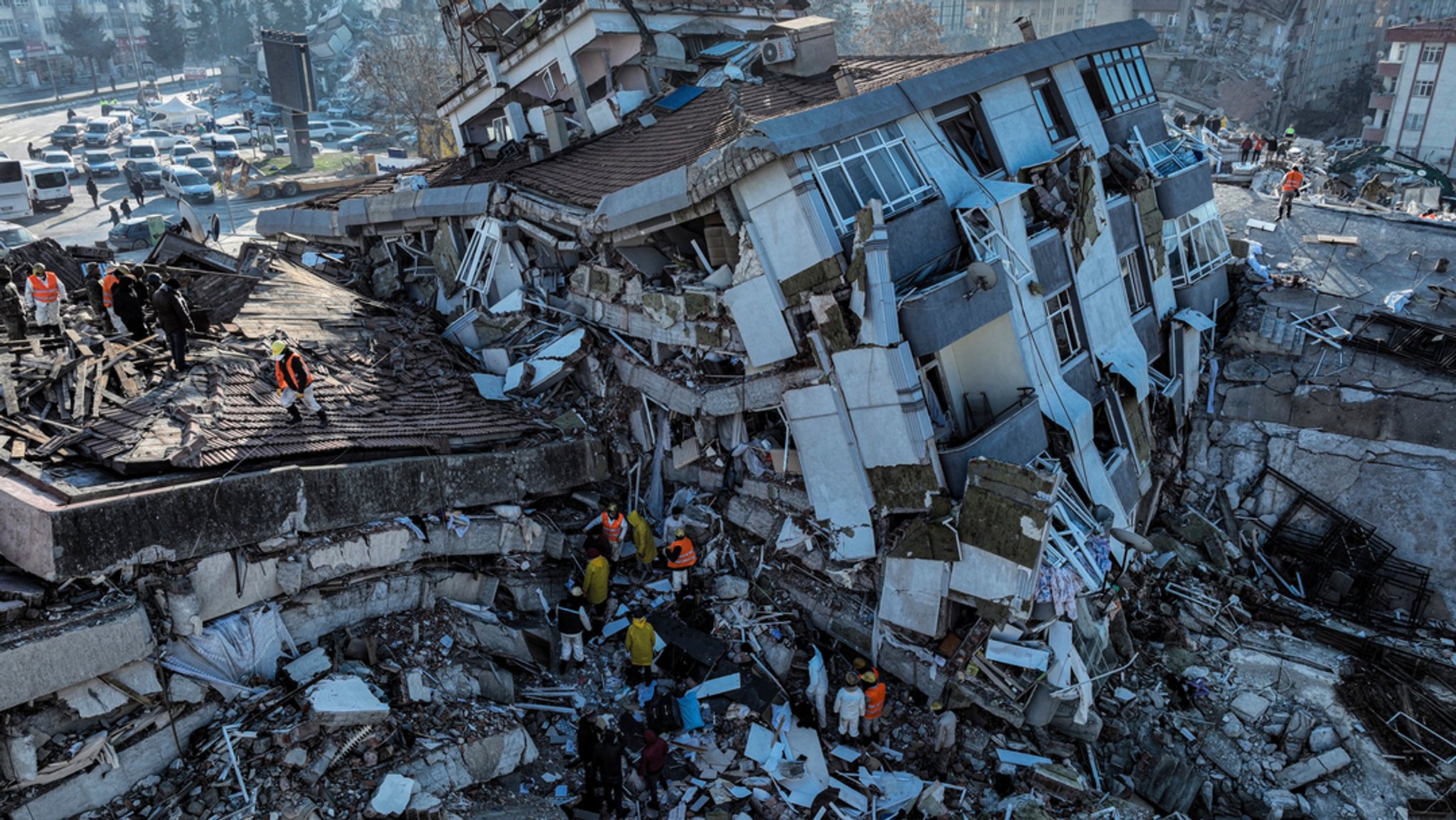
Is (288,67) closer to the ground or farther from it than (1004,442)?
farther from it

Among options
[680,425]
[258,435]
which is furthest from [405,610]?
[680,425]

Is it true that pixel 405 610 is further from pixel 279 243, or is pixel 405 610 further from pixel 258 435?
pixel 279 243

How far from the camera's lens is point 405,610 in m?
11.7

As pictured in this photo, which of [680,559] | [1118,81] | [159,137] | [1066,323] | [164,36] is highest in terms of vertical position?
[164,36]

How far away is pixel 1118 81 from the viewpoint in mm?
17547

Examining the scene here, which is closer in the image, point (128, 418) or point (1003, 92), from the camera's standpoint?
point (128, 418)

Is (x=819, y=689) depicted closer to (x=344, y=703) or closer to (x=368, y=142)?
(x=344, y=703)

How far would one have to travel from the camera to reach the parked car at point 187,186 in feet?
128

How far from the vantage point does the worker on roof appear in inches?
539

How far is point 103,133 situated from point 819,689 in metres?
53.5

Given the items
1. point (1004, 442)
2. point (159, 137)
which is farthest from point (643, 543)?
point (159, 137)

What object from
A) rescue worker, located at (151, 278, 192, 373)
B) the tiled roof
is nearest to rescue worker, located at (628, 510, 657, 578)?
the tiled roof

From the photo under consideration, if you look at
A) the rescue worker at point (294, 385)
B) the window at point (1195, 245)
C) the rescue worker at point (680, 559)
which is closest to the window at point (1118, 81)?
the window at point (1195, 245)

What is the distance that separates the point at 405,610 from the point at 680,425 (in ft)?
15.1
